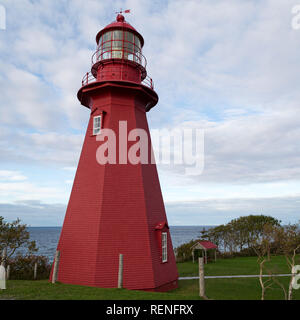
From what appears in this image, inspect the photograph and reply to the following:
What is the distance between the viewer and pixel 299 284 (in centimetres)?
1373

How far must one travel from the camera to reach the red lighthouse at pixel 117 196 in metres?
11.3

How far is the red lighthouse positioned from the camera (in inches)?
444

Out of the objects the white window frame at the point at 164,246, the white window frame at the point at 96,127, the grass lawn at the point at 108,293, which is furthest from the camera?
the white window frame at the point at 96,127

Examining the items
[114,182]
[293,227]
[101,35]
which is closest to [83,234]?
[114,182]

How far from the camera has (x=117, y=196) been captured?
1214cm

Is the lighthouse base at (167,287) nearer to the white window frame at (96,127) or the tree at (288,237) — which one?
the tree at (288,237)

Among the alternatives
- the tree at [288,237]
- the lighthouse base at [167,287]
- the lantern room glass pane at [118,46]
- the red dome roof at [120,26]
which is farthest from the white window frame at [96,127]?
the tree at [288,237]

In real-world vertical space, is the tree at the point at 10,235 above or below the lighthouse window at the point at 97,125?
below

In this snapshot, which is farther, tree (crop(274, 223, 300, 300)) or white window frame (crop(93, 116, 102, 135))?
white window frame (crop(93, 116, 102, 135))

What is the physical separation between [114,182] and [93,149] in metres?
2.24

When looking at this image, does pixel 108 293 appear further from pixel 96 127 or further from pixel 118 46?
pixel 118 46

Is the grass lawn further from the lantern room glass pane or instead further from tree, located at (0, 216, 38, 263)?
the lantern room glass pane

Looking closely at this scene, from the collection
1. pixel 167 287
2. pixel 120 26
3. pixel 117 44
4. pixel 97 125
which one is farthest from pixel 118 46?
pixel 167 287

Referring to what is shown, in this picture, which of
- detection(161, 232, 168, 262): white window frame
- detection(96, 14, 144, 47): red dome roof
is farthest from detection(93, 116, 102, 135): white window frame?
detection(161, 232, 168, 262): white window frame
